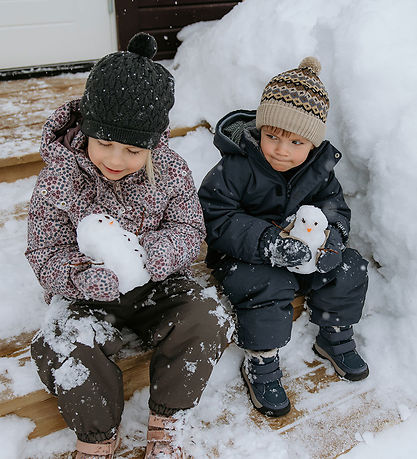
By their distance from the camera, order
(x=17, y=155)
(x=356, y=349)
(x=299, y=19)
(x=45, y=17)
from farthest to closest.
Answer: (x=45, y=17) → (x=299, y=19) → (x=17, y=155) → (x=356, y=349)

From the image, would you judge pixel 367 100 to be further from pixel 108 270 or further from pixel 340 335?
pixel 108 270

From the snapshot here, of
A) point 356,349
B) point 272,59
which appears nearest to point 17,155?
point 272,59

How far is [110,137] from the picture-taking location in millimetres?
1419

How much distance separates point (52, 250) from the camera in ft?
5.08

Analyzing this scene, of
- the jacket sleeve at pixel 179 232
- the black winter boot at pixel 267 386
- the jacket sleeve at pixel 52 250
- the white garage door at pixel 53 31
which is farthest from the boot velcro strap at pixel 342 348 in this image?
the white garage door at pixel 53 31

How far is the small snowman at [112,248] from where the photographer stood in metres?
1.45

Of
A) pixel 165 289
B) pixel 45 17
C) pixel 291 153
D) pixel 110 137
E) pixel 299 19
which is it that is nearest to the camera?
pixel 110 137

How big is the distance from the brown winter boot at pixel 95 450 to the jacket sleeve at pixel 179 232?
52cm

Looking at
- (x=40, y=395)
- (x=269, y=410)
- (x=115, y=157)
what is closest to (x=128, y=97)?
(x=115, y=157)

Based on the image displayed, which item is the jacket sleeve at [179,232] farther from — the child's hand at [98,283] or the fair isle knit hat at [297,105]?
the fair isle knit hat at [297,105]

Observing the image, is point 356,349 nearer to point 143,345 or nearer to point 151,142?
point 143,345

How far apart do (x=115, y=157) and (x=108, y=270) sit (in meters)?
0.34

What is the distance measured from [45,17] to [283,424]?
294 cm

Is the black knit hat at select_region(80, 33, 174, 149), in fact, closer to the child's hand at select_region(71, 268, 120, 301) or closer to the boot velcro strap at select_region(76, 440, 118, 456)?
the child's hand at select_region(71, 268, 120, 301)
